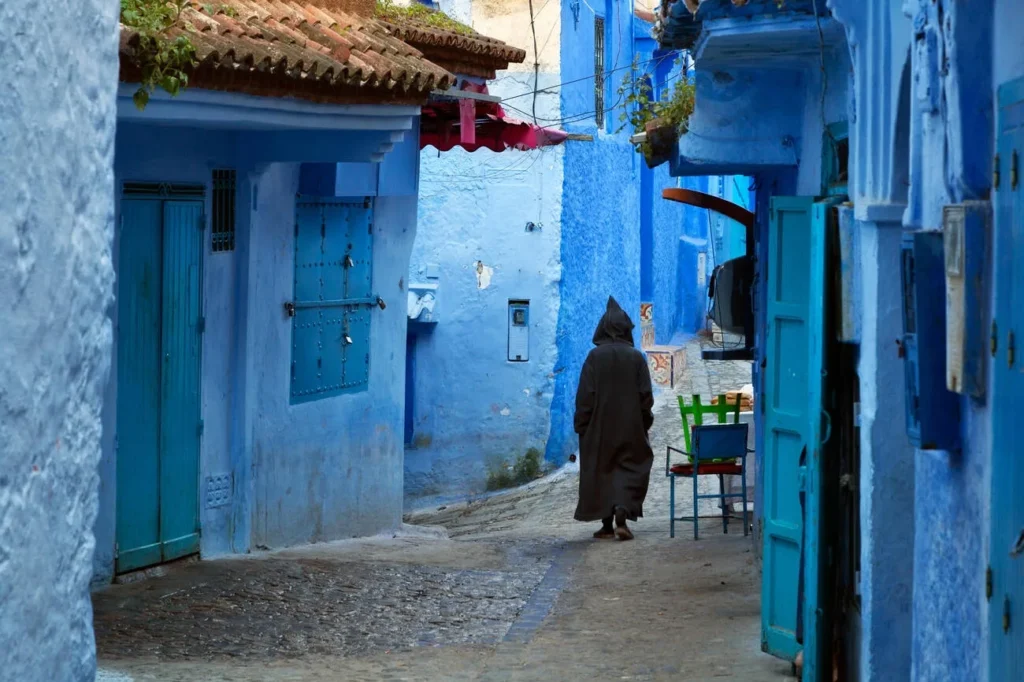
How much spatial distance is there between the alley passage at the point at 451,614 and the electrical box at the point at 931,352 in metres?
2.81

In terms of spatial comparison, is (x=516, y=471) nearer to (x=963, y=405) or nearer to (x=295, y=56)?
(x=295, y=56)

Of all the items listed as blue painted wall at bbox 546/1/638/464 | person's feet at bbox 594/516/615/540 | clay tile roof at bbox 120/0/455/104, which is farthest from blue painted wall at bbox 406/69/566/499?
clay tile roof at bbox 120/0/455/104

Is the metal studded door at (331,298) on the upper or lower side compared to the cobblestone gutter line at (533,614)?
upper

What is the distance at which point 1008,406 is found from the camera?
397 cm

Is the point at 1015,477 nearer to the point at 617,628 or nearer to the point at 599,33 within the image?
the point at 617,628

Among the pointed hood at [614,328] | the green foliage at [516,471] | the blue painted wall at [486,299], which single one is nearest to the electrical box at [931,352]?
the pointed hood at [614,328]

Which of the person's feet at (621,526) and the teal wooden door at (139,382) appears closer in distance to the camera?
the teal wooden door at (139,382)

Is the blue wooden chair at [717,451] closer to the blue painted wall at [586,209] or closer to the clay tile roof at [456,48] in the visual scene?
the clay tile roof at [456,48]

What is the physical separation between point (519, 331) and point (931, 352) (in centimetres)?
1377

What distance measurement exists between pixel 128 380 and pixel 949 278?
5.86 m

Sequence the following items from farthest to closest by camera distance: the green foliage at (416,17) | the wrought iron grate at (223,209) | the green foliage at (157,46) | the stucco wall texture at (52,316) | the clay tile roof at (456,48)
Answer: the green foliage at (416,17) → the clay tile roof at (456,48) → the wrought iron grate at (223,209) → the green foliage at (157,46) → the stucco wall texture at (52,316)

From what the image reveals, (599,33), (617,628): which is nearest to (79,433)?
(617,628)

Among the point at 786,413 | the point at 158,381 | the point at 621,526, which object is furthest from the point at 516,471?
the point at 786,413

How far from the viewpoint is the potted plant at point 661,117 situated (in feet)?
33.3
